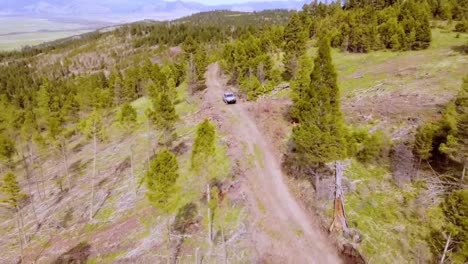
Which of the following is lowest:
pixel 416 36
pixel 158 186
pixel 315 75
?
pixel 158 186

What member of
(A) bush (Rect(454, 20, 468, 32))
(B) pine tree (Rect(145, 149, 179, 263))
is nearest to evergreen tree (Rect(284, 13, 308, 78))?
(A) bush (Rect(454, 20, 468, 32))

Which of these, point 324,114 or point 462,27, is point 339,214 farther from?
point 462,27

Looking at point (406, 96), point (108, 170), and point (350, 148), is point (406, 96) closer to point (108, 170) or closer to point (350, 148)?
point (350, 148)

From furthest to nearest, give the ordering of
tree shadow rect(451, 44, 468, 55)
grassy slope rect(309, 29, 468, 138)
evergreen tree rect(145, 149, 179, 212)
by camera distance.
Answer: tree shadow rect(451, 44, 468, 55), grassy slope rect(309, 29, 468, 138), evergreen tree rect(145, 149, 179, 212)

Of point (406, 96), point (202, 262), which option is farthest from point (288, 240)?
point (406, 96)

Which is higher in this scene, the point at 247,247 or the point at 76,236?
the point at 247,247

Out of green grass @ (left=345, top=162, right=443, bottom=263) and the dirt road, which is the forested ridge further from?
the dirt road
